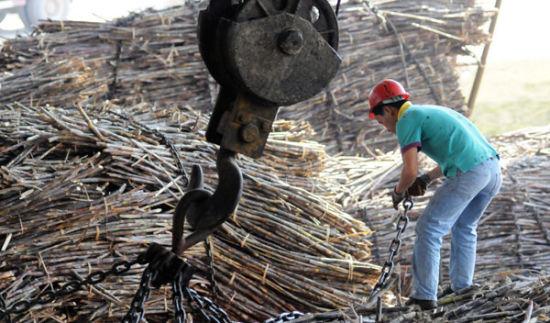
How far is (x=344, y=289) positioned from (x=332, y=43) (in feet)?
8.26

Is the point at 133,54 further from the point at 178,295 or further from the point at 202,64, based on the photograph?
the point at 178,295

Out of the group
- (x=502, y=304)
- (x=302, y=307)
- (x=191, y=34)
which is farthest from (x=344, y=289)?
(x=191, y=34)

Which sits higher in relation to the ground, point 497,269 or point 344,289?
point 344,289

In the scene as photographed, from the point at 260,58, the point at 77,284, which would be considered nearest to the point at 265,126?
the point at 260,58

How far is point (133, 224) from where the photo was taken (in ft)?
15.0

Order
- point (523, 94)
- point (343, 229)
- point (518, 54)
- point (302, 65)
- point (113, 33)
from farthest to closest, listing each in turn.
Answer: point (518, 54) → point (523, 94) → point (113, 33) → point (343, 229) → point (302, 65)

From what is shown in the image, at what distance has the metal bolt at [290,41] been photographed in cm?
259

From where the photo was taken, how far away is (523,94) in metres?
17.7

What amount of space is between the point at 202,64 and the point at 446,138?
4639 millimetres

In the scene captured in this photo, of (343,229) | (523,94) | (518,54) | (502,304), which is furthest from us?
(518,54)

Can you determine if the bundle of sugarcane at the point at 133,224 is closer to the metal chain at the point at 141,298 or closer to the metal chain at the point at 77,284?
the metal chain at the point at 77,284

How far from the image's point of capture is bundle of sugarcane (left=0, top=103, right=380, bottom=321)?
4.38m

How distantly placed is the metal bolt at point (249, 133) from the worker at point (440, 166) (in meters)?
2.17

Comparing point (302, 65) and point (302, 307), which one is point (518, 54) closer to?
point (302, 307)
